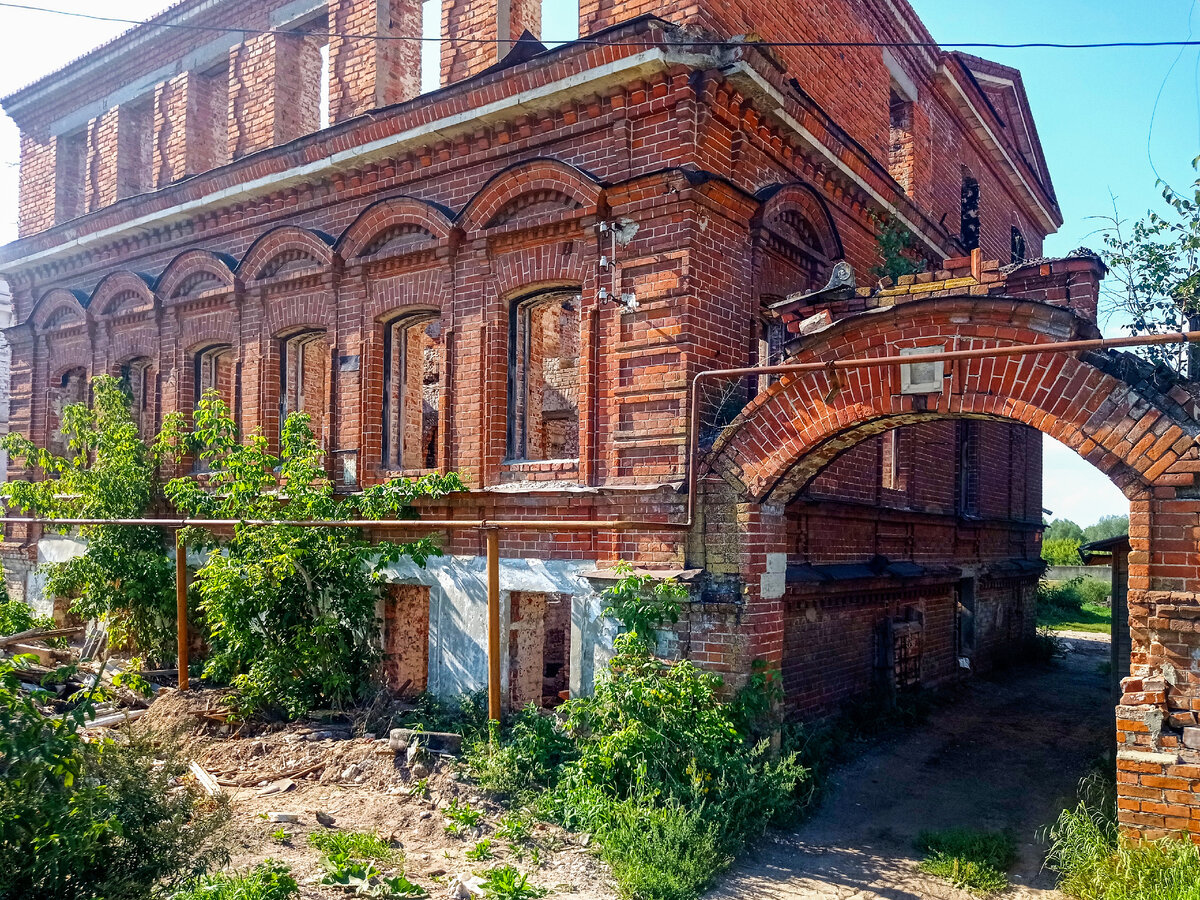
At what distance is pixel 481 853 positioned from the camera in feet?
20.7

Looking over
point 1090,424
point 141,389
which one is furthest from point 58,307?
point 1090,424

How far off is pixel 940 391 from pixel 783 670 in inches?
132

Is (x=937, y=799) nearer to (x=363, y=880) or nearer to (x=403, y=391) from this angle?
(x=363, y=880)

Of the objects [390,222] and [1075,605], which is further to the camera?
[1075,605]

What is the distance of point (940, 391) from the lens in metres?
6.70

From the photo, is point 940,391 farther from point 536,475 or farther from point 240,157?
point 240,157

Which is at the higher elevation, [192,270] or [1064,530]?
[192,270]

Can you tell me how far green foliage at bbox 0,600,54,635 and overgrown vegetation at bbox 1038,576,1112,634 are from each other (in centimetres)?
2156

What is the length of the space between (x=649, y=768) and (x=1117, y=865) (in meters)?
3.16

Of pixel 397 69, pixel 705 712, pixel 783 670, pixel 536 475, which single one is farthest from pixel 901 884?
pixel 397 69

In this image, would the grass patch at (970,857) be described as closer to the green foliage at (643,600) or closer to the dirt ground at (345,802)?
the dirt ground at (345,802)

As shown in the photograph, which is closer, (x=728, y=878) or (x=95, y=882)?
(x=95, y=882)

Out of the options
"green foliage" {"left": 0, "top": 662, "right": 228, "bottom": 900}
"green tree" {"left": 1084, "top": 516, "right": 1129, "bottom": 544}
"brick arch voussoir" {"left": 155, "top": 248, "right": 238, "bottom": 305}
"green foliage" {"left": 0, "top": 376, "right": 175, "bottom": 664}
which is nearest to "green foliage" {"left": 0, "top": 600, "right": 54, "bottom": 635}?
"green foliage" {"left": 0, "top": 376, "right": 175, "bottom": 664}

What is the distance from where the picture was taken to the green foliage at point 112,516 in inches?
439
